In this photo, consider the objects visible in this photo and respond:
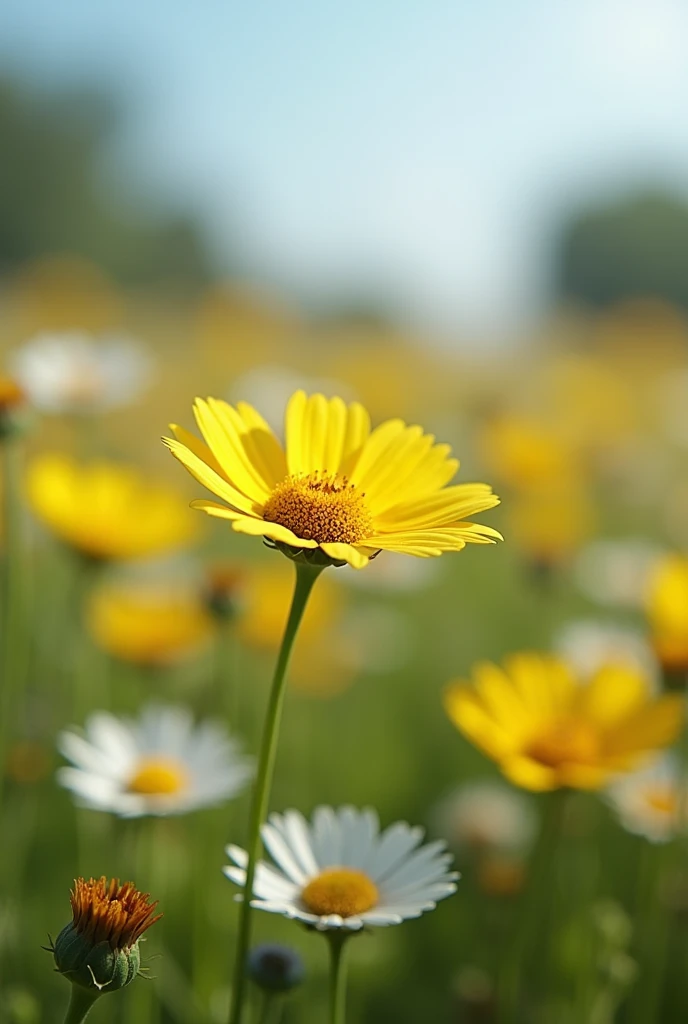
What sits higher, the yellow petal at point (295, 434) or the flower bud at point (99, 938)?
the yellow petal at point (295, 434)

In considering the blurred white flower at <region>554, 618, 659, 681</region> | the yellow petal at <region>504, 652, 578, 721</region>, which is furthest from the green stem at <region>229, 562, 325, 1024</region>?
the blurred white flower at <region>554, 618, 659, 681</region>

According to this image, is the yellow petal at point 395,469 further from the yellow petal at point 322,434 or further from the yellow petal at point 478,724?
A: the yellow petal at point 478,724

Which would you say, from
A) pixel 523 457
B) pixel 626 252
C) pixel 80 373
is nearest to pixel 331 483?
pixel 80 373

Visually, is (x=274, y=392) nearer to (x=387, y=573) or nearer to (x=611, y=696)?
(x=387, y=573)

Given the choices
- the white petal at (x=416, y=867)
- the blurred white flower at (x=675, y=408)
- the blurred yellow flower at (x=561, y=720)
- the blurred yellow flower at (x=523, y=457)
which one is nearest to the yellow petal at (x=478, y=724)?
the blurred yellow flower at (x=561, y=720)

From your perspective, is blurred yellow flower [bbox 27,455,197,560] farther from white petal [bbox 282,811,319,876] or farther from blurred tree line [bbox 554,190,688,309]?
blurred tree line [bbox 554,190,688,309]
